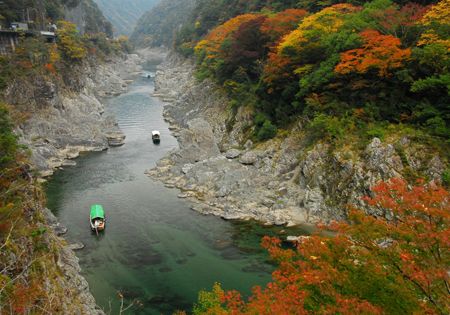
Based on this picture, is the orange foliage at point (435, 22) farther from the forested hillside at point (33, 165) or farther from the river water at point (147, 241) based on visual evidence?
the forested hillside at point (33, 165)

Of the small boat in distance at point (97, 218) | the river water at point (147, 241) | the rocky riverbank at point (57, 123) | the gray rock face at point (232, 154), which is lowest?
the river water at point (147, 241)

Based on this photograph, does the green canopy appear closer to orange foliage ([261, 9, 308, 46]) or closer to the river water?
the river water

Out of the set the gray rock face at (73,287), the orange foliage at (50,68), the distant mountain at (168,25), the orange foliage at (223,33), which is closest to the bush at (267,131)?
the gray rock face at (73,287)

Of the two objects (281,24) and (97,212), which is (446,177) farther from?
(281,24)

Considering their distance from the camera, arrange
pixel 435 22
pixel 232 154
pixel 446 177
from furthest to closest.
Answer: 1. pixel 232 154
2. pixel 435 22
3. pixel 446 177

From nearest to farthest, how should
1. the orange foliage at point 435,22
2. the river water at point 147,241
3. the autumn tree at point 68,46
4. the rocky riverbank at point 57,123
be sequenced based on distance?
the river water at point 147,241, the orange foliage at point 435,22, the rocky riverbank at point 57,123, the autumn tree at point 68,46

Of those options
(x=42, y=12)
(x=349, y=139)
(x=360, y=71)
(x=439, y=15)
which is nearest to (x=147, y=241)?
(x=349, y=139)

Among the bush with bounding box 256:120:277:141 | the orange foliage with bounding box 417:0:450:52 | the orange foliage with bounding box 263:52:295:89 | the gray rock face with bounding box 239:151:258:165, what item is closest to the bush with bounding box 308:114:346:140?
the bush with bounding box 256:120:277:141
